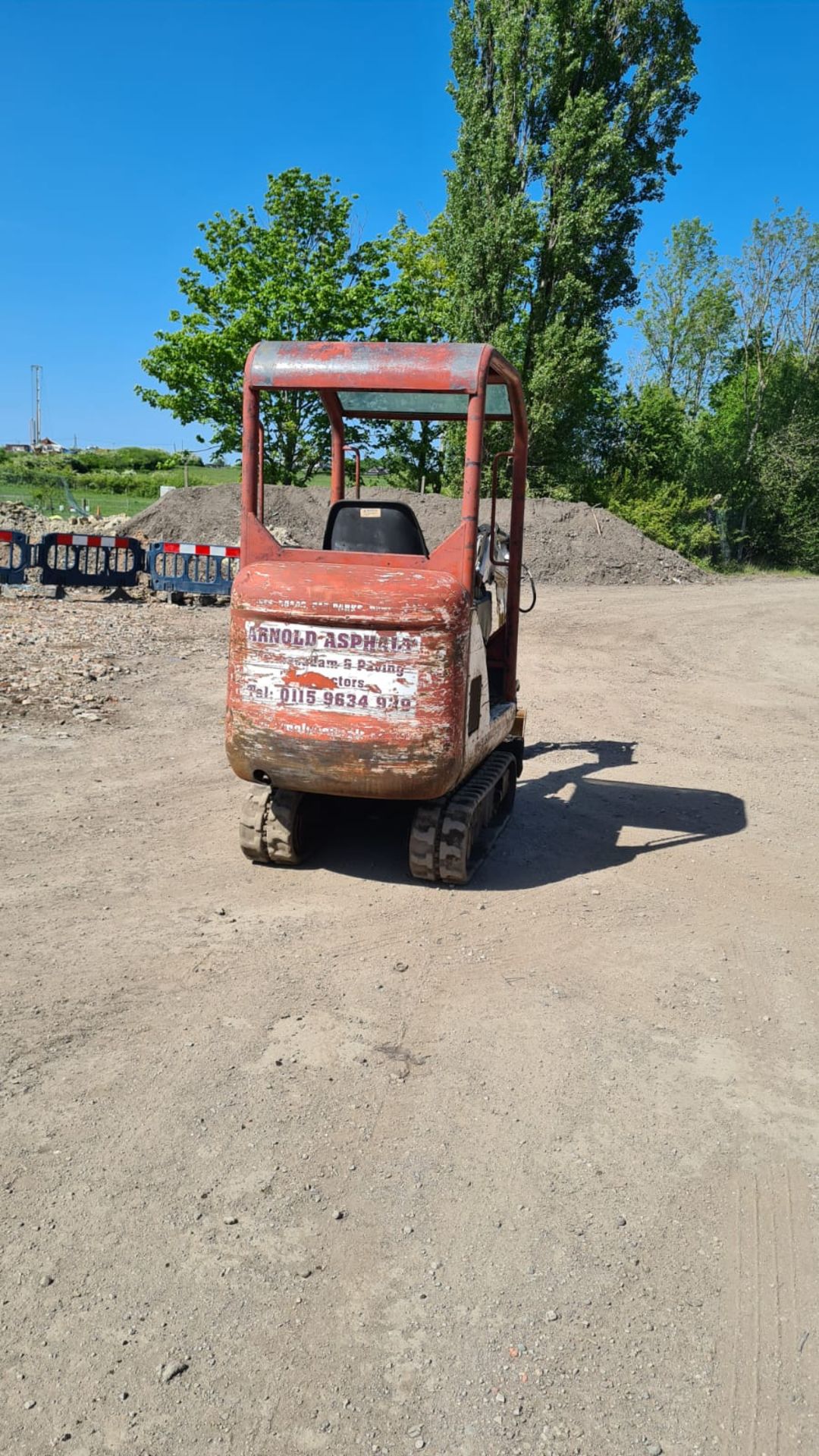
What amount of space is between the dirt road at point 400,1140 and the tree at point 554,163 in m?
24.6

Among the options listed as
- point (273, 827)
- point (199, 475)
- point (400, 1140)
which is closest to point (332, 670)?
point (273, 827)

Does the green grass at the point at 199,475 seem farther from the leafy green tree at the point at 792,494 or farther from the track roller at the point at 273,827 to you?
the track roller at the point at 273,827

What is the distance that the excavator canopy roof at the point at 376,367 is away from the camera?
5598 mm

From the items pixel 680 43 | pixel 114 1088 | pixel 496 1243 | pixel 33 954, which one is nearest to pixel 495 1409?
pixel 496 1243

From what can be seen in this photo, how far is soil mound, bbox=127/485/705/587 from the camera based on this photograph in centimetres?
2586

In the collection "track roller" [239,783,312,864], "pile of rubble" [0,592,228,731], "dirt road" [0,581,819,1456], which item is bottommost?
"dirt road" [0,581,819,1456]

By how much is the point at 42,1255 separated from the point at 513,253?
96.0 ft

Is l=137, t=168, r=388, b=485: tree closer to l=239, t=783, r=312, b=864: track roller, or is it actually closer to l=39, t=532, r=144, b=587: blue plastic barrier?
l=39, t=532, r=144, b=587: blue plastic barrier

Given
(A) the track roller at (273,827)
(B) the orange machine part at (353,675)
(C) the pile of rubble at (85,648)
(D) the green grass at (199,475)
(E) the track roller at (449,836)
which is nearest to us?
(B) the orange machine part at (353,675)

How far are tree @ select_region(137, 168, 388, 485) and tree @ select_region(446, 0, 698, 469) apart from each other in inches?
232

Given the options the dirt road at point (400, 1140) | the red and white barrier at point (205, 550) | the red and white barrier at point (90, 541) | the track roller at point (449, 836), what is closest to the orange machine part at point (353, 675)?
the track roller at point (449, 836)

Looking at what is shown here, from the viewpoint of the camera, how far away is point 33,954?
4.93 meters

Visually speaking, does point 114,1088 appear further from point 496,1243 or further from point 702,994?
point 702,994

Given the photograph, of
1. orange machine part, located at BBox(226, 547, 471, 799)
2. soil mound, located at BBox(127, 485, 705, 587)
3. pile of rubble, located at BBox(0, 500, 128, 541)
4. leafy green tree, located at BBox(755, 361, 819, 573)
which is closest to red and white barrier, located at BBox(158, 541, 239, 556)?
soil mound, located at BBox(127, 485, 705, 587)
